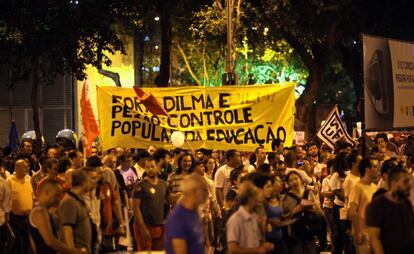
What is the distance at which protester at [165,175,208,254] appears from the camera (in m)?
8.95

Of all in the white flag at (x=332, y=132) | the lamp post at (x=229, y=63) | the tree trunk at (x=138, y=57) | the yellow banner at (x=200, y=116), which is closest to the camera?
the yellow banner at (x=200, y=116)

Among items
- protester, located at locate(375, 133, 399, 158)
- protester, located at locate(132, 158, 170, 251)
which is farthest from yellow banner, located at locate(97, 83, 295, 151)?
protester, located at locate(132, 158, 170, 251)

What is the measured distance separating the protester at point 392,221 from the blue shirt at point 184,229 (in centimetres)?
218

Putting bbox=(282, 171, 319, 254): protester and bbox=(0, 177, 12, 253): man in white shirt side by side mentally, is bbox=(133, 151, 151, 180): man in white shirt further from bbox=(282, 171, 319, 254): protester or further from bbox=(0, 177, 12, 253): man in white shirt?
bbox=(282, 171, 319, 254): protester

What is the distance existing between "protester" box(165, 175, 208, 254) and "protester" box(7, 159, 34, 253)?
265 inches

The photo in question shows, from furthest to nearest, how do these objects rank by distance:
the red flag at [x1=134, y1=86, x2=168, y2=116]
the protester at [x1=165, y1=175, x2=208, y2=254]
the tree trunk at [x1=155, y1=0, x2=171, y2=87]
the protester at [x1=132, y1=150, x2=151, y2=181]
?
the tree trunk at [x1=155, y1=0, x2=171, y2=87] → the red flag at [x1=134, y1=86, x2=168, y2=116] → the protester at [x1=132, y1=150, x2=151, y2=181] → the protester at [x1=165, y1=175, x2=208, y2=254]

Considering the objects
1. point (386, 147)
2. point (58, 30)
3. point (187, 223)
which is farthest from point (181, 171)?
point (58, 30)

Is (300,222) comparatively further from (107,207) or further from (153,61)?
(153,61)

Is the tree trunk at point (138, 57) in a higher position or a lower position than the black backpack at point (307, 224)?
higher

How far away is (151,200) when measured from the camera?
13.4 metres

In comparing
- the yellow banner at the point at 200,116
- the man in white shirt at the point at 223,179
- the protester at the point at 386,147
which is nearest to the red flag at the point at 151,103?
the yellow banner at the point at 200,116

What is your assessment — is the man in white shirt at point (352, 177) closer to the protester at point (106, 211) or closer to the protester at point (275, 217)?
the protester at point (275, 217)

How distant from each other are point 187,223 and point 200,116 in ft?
35.5

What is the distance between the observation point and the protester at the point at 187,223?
29.4 feet
